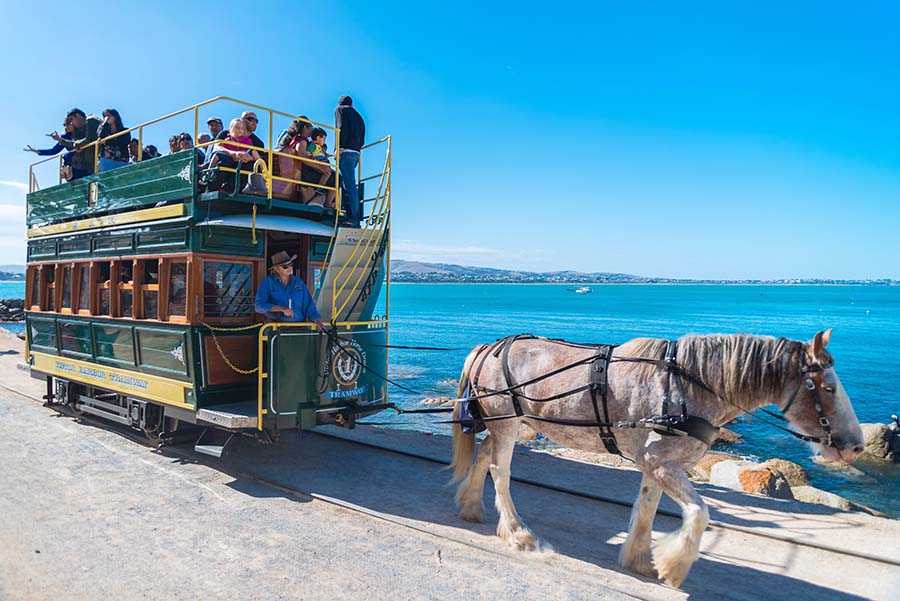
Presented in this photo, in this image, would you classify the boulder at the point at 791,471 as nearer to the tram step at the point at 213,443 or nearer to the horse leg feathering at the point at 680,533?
the horse leg feathering at the point at 680,533

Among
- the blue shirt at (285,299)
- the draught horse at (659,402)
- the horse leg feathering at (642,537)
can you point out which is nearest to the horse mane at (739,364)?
the draught horse at (659,402)

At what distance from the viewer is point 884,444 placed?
17.7 metres

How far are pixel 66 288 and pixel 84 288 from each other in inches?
33.1

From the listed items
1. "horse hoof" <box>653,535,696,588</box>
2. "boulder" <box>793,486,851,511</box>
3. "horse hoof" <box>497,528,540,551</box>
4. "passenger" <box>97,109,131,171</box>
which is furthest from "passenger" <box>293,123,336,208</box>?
"boulder" <box>793,486,851,511</box>

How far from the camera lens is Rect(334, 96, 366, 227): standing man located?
8969 millimetres

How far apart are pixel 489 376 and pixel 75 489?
5.30 metres

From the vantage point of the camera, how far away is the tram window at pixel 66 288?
34.4ft

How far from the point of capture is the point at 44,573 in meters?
5.03

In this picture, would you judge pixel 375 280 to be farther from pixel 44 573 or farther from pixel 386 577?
pixel 44 573

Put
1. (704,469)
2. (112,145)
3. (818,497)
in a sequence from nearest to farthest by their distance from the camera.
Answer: (112,145), (818,497), (704,469)

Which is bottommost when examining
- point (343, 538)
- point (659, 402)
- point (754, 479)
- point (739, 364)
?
point (754, 479)

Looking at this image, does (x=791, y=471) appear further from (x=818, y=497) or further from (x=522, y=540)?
(x=522, y=540)

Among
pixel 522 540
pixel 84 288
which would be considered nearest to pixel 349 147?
pixel 84 288

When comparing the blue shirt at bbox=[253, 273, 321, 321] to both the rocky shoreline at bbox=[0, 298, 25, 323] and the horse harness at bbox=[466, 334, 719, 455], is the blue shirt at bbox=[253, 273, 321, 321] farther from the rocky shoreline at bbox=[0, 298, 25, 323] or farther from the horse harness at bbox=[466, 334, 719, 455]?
the rocky shoreline at bbox=[0, 298, 25, 323]
